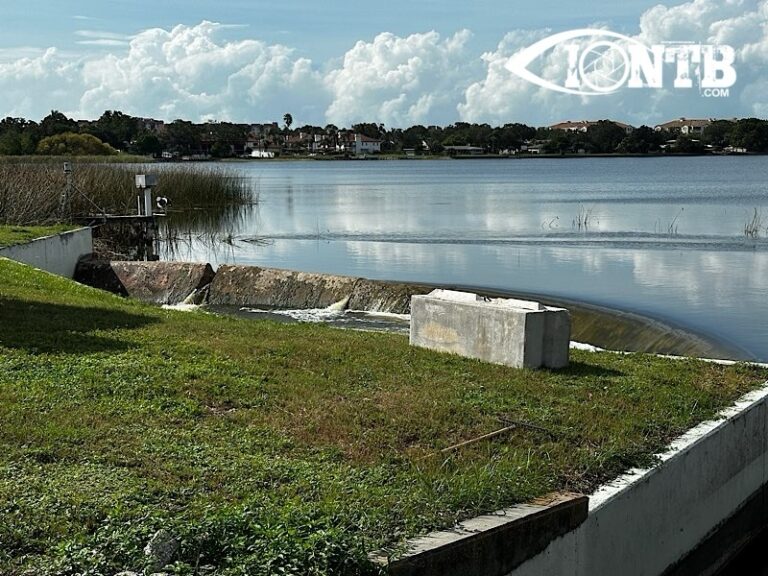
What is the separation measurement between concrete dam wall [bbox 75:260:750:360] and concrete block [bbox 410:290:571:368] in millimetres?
8629

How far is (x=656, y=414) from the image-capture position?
893cm

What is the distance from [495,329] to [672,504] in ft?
9.64

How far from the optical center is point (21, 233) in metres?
24.5

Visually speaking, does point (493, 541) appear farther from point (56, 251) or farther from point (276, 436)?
point (56, 251)

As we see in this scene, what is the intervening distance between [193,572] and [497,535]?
1.92m

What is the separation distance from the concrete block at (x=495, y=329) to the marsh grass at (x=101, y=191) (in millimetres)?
21324

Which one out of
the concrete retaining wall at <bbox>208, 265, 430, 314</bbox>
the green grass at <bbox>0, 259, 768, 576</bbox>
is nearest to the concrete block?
the green grass at <bbox>0, 259, 768, 576</bbox>

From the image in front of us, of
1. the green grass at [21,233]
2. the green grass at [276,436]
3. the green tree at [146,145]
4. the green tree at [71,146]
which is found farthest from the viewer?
the green tree at [146,145]

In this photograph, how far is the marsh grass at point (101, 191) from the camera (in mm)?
30359

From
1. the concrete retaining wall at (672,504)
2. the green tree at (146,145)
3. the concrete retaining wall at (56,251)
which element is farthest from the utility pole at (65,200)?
the green tree at (146,145)

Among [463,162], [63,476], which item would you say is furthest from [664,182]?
[463,162]

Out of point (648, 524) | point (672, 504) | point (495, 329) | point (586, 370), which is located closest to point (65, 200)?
point (495, 329)

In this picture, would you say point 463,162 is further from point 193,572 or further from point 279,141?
point 193,572

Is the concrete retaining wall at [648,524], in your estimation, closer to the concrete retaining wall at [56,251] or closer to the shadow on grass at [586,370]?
the shadow on grass at [586,370]
